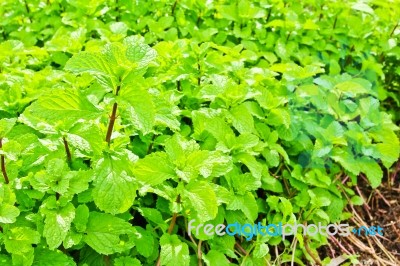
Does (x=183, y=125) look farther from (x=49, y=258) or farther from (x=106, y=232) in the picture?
(x=49, y=258)

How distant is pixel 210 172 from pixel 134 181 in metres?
0.23

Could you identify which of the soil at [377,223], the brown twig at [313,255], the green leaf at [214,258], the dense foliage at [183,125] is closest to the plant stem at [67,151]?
the dense foliage at [183,125]

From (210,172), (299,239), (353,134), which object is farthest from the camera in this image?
(353,134)

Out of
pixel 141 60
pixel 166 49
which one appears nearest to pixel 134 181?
pixel 141 60

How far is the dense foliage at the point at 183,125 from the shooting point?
1408mm

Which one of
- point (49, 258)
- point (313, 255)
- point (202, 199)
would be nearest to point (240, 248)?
point (313, 255)

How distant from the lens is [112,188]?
4.59 feet

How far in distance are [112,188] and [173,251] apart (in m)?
0.32

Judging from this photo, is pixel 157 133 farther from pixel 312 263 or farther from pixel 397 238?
pixel 397 238

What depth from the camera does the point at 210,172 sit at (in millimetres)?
1492

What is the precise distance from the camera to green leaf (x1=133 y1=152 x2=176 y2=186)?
1488 millimetres

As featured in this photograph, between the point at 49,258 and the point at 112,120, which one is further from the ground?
the point at 112,120

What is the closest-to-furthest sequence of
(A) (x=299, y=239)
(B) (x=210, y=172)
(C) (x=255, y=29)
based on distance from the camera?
(B) (x=210, y=172) → (A) (x=299, y=239) → (C) (x=255, y=29)

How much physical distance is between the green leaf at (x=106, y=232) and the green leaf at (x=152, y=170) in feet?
0.49
